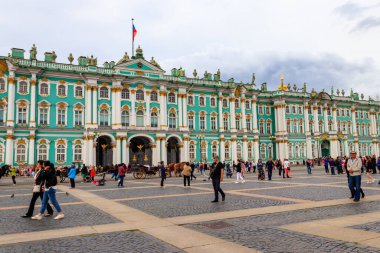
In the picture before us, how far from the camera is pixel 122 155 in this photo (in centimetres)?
4666

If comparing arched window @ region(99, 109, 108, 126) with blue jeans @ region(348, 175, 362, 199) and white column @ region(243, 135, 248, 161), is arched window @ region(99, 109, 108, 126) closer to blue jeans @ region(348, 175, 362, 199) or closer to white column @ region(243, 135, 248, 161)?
white column @ region(243, 135, 248, 161)

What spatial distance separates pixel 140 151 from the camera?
50250 mm

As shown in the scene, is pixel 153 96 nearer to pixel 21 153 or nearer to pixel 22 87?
pixel 22 87

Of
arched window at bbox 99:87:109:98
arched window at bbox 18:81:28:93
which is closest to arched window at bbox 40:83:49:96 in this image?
arched window at bbox 18:81:28:93

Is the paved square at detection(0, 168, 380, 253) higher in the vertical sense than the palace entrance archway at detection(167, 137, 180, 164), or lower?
lower

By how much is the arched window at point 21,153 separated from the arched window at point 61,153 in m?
4.09

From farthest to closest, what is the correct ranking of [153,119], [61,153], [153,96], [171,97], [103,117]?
1. [171,97]
2. [153,96]
3. [153,119]
4. [103,117]
5. [61,153]

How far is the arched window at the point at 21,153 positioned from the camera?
41766 mm

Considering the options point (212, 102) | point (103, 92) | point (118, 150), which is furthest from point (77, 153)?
point (212, 102)

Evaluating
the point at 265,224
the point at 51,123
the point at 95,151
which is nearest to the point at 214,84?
the point at 95,151

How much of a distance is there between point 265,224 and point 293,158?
5779 centimetres

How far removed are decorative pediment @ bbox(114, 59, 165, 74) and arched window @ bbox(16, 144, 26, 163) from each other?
1689 cm

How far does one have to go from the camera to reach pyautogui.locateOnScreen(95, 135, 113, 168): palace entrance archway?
47.4 meters

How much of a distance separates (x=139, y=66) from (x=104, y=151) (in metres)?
14.0
